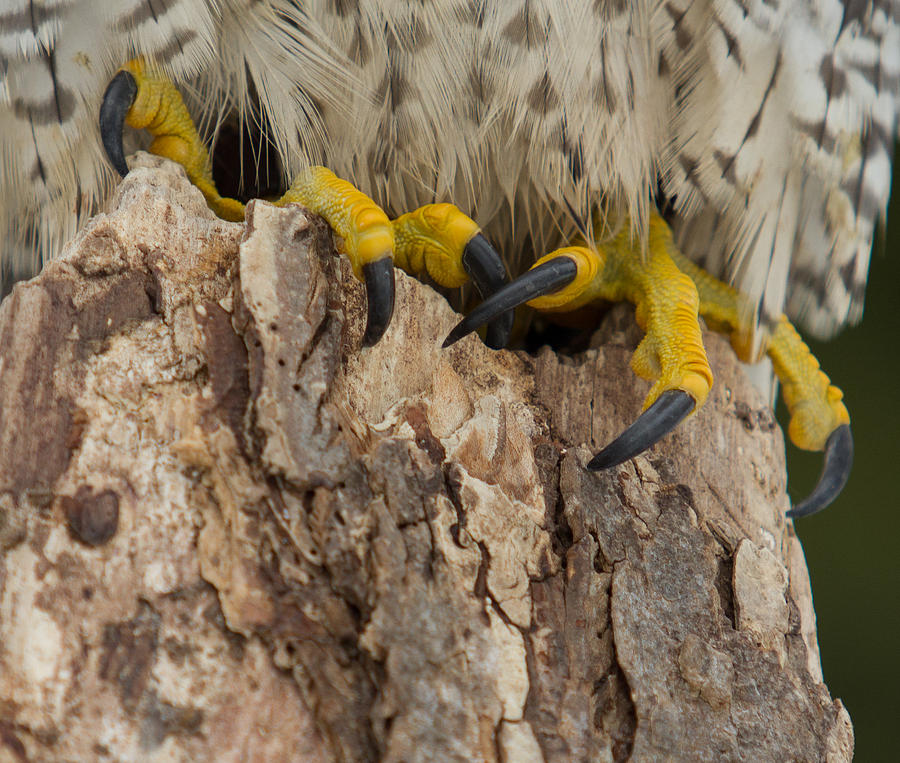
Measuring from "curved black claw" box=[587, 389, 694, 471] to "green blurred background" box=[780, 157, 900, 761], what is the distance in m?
1.55

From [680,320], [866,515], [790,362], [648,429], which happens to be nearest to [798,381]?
[790,362]

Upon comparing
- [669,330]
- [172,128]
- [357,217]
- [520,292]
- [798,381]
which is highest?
[172,128]

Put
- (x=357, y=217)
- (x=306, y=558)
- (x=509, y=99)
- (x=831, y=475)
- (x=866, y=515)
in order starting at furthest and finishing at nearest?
(x=866, y=515) < (x=831, y=475) < (x=509, y=99) < (x=357, y=217) < (x=306, y=558)

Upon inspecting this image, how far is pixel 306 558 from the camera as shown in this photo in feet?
2.26

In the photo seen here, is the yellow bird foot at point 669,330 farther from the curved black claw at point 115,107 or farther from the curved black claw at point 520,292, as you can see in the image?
the curved black claw at point 115,107

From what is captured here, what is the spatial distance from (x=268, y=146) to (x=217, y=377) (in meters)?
0.36

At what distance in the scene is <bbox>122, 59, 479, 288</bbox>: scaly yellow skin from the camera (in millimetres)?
786

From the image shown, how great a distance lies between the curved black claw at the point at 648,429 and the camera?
0.81m

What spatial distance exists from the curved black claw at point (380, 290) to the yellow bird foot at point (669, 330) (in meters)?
0.08

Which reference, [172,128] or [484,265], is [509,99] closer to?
[484,265]

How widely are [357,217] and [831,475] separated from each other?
64cm

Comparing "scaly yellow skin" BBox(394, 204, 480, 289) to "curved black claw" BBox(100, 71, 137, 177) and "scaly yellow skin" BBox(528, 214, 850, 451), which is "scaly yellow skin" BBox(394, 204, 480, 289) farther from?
"curved black claw" BBox(100, 71, 137, 177)

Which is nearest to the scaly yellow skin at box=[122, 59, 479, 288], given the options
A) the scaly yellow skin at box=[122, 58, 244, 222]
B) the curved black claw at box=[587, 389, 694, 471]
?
the scaly yellow skin at box=[122, 58, 244, 222]

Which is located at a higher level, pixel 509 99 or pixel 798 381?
pixel 509 99
